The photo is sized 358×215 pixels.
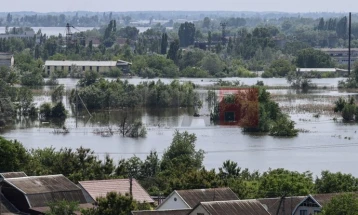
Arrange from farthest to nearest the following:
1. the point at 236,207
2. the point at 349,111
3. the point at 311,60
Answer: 1. the point at 311,60
2. the point at 349,111
3. the point at 236,207

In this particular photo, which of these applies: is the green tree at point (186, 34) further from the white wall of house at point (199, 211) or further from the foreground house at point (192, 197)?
the white wall of house at point (199, 211)

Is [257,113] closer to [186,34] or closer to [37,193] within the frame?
[37,193]

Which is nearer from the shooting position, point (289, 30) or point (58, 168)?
point (58, 168)

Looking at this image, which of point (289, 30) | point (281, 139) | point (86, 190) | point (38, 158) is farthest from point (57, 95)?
point (289, 30)

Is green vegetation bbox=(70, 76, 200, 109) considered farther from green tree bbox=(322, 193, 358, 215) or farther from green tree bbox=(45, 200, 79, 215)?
green tree bbox=(322, 193, 358, 215)

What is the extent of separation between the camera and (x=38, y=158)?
15109 millimetres

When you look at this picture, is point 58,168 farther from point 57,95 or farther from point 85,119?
point 57,95

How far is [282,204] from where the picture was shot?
484 inches

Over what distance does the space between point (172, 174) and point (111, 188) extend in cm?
196

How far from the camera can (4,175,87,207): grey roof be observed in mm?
12117

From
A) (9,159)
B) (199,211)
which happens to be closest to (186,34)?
(9,159)

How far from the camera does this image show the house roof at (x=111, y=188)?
1252cm

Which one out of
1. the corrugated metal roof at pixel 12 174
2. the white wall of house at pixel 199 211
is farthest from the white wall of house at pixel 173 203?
the corrugated metal roof at pixel 12 174

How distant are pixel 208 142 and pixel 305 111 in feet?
18.4
